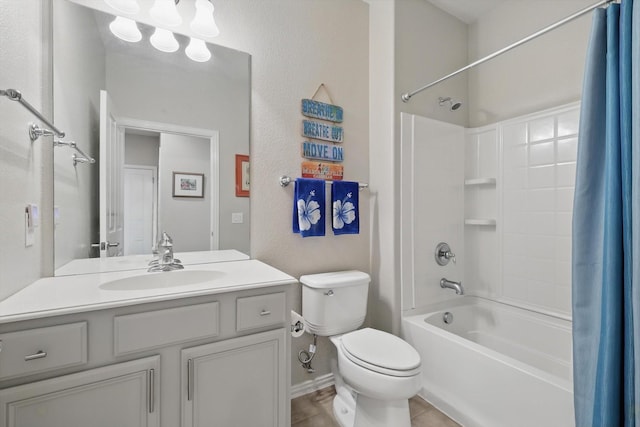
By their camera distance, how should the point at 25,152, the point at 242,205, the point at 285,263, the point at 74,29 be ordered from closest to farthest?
the point at 25,152, the point at 74,29, the point at 242,205, the point at 285,263

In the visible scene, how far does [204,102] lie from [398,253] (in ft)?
4.88

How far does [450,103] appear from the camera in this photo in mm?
2285

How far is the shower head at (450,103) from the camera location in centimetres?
219

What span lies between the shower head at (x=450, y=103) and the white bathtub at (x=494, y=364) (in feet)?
4.74

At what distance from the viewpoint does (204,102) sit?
5.40 ft

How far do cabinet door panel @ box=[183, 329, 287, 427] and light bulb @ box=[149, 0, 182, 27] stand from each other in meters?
1.48

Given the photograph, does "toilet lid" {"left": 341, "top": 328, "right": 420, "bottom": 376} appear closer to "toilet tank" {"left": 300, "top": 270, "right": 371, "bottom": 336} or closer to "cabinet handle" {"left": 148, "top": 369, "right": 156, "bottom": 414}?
"toilet tank" {"left": 300, "top": 270, "right": 371, "bottom": 336}

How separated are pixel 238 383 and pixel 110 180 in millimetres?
1109

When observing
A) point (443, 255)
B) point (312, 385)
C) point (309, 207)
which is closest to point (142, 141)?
point (309, 207)

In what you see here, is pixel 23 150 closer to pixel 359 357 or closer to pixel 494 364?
pixel 359 357

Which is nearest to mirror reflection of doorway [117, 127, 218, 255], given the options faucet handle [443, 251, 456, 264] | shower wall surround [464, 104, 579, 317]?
faucet handle [443, 251, 456, 264]

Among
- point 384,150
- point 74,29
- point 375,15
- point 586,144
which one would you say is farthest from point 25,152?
point 375,15

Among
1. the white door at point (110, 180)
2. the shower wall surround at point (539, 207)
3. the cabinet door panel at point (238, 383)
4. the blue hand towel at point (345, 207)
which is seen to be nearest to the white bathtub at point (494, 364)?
the shower wall surround at point (539, 207)

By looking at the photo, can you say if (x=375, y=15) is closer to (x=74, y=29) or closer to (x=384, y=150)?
(x=384, y=150)
